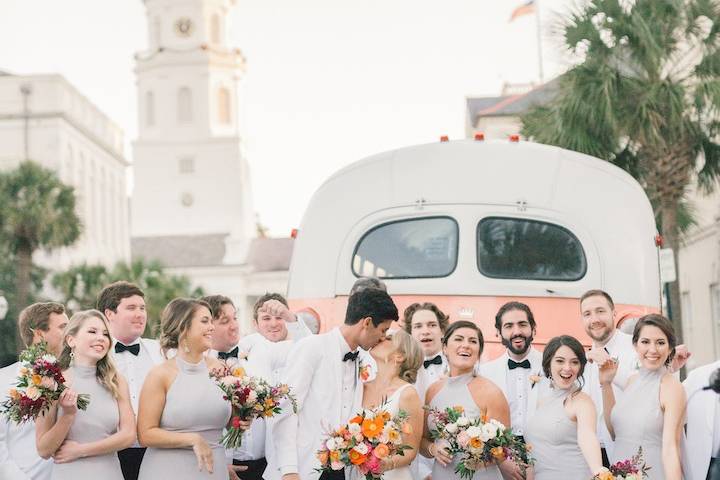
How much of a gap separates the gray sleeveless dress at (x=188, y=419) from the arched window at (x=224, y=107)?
110m

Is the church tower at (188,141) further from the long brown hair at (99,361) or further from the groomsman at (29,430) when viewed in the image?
the long brown hair at (99,361)

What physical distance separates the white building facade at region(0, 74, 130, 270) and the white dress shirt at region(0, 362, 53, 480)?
6299 cm

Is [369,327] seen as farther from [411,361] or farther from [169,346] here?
[169,346]

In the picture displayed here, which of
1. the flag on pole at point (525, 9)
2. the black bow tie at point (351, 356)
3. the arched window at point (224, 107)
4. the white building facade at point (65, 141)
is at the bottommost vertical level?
the black bow tie at point (351, 356)

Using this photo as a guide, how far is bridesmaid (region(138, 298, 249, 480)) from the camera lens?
26.6ft

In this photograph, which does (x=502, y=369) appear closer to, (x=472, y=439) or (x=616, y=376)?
(x=616, y=376)

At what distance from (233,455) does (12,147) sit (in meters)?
69.7

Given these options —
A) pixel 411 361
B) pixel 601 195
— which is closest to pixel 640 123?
pixel 601 195

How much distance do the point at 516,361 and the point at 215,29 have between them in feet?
377

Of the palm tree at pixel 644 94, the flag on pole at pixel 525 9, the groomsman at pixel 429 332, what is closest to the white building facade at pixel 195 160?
the flag on pole at pixel 525 9

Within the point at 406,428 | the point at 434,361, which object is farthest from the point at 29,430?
the point at 434,361

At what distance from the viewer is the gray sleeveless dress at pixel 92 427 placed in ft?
26.8

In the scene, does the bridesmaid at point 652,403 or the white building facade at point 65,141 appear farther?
the white building facade at point 65,141

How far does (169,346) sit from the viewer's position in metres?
8.34
